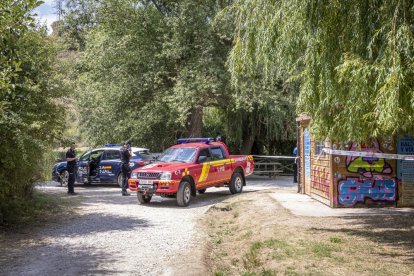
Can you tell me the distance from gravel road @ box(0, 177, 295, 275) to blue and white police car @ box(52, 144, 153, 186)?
5505 millimetres

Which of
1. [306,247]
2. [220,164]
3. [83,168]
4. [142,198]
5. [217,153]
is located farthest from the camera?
[83,168]

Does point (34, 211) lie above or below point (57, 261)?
above

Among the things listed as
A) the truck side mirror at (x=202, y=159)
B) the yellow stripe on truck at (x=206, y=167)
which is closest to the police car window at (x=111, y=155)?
the yellow stripe on truck at (x=206, y=167)

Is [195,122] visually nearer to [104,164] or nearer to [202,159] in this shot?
[104,164]

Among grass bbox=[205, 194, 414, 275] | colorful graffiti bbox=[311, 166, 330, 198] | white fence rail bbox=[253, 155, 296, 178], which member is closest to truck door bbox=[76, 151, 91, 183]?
white fence rail bbox=[253, 155, 296, 178]

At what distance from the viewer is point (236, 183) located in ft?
55.8

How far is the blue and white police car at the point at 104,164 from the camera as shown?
19672 mm

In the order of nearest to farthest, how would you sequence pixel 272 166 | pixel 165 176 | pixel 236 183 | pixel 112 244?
1. pixel 112 244
2. pixel 165 176
3. pixel 236 183
4. pixel 272 166

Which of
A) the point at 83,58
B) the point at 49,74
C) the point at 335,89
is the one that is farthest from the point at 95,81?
the point at 335,89

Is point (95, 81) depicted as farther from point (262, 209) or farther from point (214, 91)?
point (262, 209)

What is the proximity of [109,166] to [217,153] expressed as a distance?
5761 mm

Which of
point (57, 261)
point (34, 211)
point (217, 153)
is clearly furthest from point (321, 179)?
point (57, 261)

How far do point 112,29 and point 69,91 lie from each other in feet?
38.2

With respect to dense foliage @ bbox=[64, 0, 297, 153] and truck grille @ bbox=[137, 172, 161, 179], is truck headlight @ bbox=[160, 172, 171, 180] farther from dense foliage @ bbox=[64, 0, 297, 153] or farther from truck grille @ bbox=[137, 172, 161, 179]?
dense foliage @ bbox=[64, 0, 297, 153]
